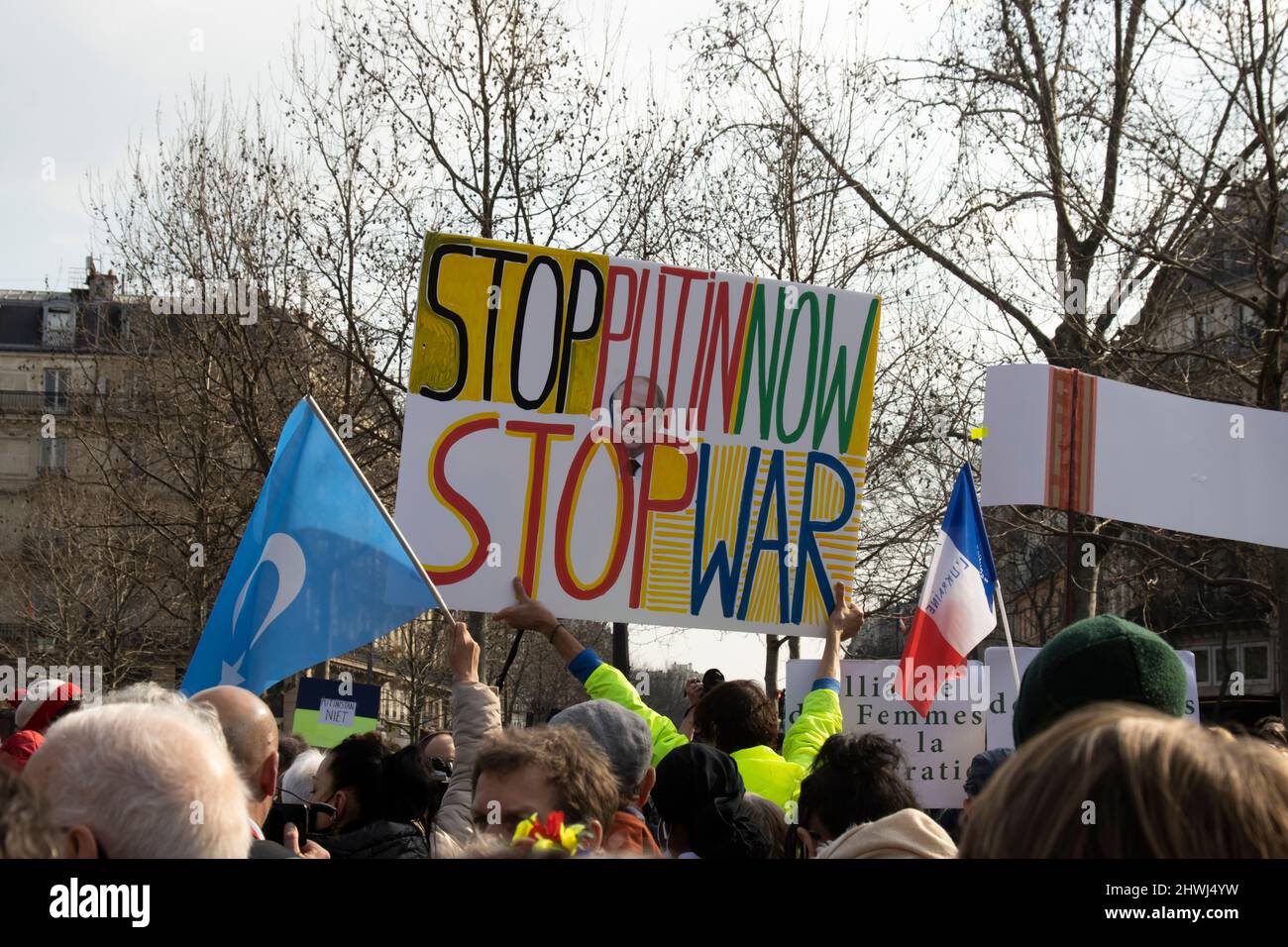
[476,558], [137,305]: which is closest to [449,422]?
[476,558]

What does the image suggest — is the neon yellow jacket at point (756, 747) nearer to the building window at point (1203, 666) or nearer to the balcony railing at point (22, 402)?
the building window at point (1203, 666)

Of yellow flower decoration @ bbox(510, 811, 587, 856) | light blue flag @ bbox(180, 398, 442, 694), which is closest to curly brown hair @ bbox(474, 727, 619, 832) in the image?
yellow flower decoration @ bbox(510, 811, 587, 856)

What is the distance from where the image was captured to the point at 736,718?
4754 millimetres

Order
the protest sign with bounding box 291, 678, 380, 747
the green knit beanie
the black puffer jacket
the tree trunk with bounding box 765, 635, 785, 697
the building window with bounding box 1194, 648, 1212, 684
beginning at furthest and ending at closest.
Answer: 1. the building window with bounding box 1194, 648, 1212, 684
2. the tree trunk with bounding box 765, 635, 785, 697
3. the protest sign with bounding box 291, 678, 380, 747
4. the black puffer jacket
5. the green knit beanie

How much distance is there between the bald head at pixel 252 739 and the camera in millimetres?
3230

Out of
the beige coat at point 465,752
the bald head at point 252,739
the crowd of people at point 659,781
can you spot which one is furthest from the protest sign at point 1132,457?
the bald head at point 252,739

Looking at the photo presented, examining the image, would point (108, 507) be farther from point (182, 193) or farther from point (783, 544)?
point (783, 544)

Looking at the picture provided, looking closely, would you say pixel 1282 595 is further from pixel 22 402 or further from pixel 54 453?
pixel 22 402

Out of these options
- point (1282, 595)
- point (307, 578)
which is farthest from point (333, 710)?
point (1282, 595)

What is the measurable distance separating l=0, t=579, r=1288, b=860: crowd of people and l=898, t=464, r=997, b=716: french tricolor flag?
0.53 m

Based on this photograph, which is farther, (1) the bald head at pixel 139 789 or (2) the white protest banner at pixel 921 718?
(2) the white protest banner at pixel 921 718

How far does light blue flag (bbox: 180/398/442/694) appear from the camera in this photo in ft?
15.6

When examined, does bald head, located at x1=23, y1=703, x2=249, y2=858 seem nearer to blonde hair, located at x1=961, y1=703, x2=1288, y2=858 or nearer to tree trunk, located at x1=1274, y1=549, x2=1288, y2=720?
blonde hair, located at x1=961, y1=703, x2=1288, y2=858
